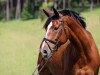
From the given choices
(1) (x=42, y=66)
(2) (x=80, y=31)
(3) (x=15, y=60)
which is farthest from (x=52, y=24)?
(3) (x=15, y=60)

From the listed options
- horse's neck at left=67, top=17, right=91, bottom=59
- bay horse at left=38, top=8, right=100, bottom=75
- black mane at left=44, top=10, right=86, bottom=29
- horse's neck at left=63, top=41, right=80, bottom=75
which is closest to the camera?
bay horse at left=38, top=8, right=100, bottom=75

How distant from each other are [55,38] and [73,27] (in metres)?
0.60

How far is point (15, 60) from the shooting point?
1806 centimetres

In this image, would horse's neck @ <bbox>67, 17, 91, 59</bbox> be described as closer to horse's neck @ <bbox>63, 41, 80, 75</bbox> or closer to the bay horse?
the bay horse

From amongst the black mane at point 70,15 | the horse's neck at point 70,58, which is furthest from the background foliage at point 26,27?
the black mane at point 70,15

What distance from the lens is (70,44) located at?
796cm

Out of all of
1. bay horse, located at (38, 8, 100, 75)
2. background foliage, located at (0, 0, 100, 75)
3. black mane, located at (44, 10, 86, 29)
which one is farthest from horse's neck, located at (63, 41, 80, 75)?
background foliage, located at (0, 0, 100, 75)

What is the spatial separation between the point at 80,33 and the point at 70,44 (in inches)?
18.2

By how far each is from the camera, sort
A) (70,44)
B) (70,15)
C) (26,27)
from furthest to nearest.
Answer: (26,27) < (70,44) < (70,15)

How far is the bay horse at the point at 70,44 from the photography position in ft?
22.9

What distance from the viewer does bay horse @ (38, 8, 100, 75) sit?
22.9 ft

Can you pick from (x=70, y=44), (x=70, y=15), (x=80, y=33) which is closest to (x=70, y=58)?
(x=70, y=44)

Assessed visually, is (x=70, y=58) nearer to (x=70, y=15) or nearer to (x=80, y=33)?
(x=80, y=33)

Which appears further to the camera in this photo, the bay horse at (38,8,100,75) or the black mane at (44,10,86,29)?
the black mane at (44,10,86,29)
